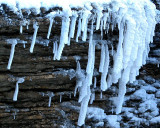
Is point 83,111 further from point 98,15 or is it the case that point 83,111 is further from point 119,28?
point 98,15

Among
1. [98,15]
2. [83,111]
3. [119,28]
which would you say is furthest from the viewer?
[83,111]

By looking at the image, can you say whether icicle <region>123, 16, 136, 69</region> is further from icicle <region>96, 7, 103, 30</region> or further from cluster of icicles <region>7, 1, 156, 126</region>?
icicle <region>96, 7, 103, 30</region>

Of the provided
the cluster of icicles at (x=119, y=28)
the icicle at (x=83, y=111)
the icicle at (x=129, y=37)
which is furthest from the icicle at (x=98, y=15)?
the icicle at (x=83, y=111)

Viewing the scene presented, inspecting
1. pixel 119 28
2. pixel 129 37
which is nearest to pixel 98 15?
pixel 119 28

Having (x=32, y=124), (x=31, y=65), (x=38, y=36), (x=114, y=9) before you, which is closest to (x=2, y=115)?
(x=32, y=124)

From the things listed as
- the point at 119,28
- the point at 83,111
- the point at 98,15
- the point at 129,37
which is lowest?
the point at 83,111

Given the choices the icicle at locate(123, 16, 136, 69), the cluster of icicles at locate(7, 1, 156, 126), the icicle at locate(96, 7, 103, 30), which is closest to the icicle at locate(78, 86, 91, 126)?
the cluster of icicles at locate(7, 1, 156, 126)

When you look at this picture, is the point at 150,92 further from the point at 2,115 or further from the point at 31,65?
the point at 2,115

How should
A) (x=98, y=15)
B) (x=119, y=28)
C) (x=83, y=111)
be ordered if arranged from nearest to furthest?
(x=98, y=15) < (x=119, y=28) < (x=83, y=111)

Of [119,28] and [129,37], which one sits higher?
[119,28]

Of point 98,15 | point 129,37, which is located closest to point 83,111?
point 129,37

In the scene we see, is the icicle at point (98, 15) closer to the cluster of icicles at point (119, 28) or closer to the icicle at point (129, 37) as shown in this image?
the cluster of icicles at point (119, 28)

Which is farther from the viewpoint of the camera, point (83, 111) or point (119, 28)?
point (83, 111)

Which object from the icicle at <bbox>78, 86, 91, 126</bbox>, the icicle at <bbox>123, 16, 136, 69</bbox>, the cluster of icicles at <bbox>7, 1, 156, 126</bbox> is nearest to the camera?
the cluster of icicles at <bbox>7, 1, 156, 126</bbox>
